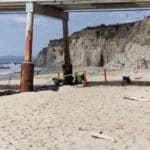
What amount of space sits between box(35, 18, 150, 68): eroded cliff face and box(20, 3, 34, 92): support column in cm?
2742

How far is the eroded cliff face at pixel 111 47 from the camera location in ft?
214

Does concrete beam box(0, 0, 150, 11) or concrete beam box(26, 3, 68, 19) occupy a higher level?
concrete beam box(0, 0, 150, 11)

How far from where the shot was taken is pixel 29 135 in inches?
584

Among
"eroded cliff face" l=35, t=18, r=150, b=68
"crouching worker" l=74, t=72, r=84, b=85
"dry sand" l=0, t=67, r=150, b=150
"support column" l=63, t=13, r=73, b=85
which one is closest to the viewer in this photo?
"dry sand" l=0, t=67, r=150, b=150

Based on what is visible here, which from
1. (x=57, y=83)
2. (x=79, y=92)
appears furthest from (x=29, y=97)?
(x=57, y=83)

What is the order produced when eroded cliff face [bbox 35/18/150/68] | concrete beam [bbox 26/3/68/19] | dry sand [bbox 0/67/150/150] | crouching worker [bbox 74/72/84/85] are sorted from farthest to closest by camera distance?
eroded cliff face [bbox 35/18/150/68] < crouching worker [bbox 74/72/84/85] < concrete beam [bbox 26/3/68/19] < dry sand [bbox 0/67/150/150]

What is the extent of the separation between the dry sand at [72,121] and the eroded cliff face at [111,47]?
31663mm

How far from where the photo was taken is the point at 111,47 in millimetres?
80188

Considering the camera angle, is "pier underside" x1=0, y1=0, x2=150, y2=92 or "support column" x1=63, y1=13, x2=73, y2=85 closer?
"pier underside" x1=0, y1=0, x2=150, y2=92

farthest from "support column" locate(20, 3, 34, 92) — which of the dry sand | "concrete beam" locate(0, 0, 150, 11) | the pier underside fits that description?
the dry sand

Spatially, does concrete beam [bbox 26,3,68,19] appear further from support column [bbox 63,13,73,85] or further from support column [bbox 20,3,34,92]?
support column [bbox 63,13,73,85]

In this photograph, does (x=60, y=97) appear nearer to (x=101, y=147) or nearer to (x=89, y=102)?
(x=89, y=102)

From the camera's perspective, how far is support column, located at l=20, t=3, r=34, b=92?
26.0 meters

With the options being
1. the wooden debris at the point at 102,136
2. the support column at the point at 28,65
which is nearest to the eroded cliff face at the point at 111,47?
the support column at the point at 28,65
